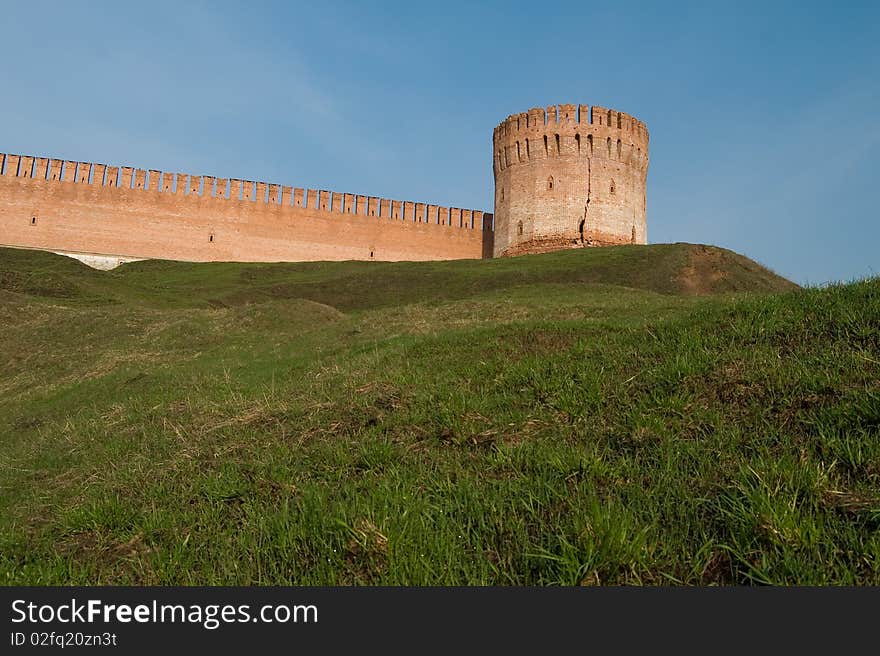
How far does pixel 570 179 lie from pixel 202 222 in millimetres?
20559

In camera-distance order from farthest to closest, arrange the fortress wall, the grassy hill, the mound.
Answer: the fortress wall, the mound, the grassy hill

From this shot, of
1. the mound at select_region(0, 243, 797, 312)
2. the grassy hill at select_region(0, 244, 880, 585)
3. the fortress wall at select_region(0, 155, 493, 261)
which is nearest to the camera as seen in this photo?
the grassy hill at select_region(0, 244, 880, 585)

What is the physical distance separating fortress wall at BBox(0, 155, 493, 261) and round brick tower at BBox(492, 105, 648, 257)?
6.85 m

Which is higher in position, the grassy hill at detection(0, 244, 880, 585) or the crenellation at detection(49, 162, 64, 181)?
the crenellation at detection(49, 162, 64, 181)

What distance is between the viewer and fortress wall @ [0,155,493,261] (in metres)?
35.8

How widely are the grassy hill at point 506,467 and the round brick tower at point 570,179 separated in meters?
30.2

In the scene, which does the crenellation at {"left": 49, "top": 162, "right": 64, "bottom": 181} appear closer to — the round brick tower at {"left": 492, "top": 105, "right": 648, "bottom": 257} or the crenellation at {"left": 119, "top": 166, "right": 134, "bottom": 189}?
the crenellation at {"left": 119, "top": 166, "right": 134, "bottom": 189}

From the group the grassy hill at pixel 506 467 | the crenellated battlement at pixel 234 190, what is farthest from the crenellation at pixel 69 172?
the grassy hill at pixel 506 467

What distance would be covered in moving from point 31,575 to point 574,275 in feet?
71.6

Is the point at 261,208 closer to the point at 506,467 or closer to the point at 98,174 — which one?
the point at 98,174

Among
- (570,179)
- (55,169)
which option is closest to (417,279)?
(570,179)

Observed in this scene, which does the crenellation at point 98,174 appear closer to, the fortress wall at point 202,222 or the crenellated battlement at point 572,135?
the fortress wall at point 202,222

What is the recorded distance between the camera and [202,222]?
127 ft

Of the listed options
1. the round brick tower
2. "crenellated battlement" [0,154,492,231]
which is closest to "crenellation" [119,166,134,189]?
"crenellated battlement" [0,154,492,231]
